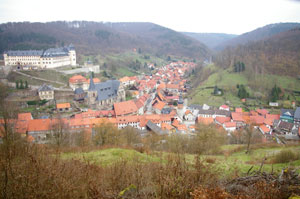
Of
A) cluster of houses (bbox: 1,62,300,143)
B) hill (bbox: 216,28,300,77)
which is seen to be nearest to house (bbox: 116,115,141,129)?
cluster of houses (bbox: 1,62,300,143)

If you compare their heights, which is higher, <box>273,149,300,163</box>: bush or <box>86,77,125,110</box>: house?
<box>273,149,300,163</box>: bush

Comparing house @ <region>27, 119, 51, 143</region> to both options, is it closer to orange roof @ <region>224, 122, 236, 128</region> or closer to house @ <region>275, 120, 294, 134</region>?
orange roof @ <region>224, 122, 236, 128</region>

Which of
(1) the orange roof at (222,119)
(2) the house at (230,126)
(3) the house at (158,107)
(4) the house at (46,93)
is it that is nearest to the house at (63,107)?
(4) the house at (46,93)

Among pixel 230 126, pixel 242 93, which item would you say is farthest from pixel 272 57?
pixel 230 126

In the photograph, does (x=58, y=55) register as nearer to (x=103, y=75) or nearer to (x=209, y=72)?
(x=103, y=75)

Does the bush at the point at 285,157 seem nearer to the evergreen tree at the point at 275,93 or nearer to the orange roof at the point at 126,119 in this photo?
the orange roof at the point at 126,119

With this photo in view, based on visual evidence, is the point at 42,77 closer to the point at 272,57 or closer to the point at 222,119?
the point at 222,119
